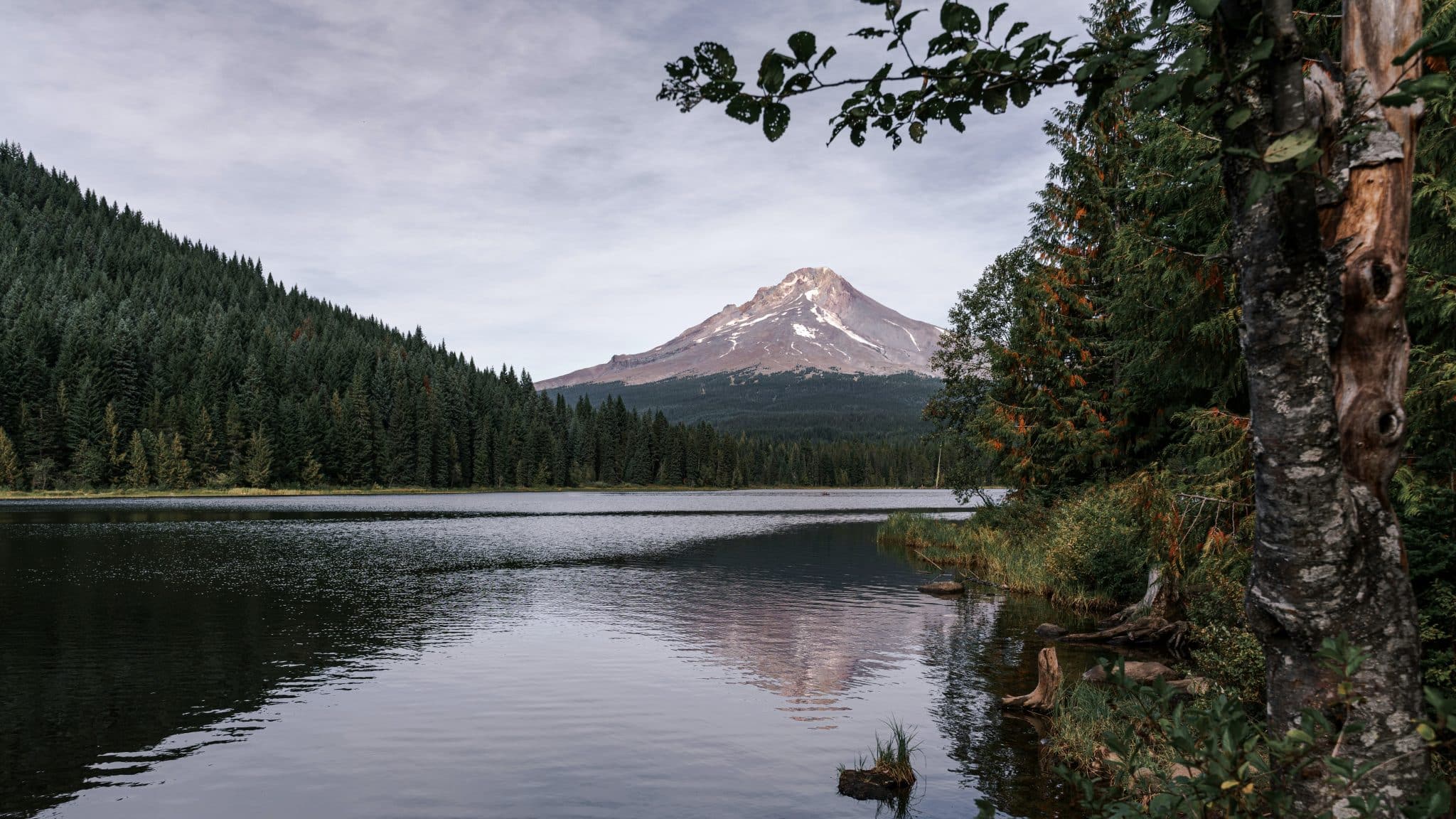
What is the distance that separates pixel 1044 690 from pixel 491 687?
12.6 meters

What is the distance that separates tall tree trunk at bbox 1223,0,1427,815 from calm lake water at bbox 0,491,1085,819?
30.2 ft

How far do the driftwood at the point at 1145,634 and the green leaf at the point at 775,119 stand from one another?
2257 cm

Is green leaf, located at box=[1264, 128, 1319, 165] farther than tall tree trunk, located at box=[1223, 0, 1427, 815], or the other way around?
tall tree trunk, located at box=[1223, 0, 1427, 815]

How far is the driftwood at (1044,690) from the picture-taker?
1705cm

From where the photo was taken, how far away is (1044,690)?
17297 millimetres

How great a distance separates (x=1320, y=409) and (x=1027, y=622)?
25.5 meters

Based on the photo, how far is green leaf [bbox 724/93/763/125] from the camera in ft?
13.3

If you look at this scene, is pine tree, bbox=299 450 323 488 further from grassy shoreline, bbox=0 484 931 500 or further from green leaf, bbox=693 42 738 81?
green leaf, bbox=693 42 738 81

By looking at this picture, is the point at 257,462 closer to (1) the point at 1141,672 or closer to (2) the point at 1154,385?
(2) the point at 1154,385

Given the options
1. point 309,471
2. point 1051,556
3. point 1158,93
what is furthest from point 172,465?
point 1158,93

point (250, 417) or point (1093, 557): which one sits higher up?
point (250, 417)

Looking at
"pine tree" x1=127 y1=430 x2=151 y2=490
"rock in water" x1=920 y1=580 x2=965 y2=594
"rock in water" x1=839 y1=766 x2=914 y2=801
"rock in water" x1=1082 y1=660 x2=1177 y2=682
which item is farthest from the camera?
"pine tree" x1=127 y1=430 x2=151 y2=490

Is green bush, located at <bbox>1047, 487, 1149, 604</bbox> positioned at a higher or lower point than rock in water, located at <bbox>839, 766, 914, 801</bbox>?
higher

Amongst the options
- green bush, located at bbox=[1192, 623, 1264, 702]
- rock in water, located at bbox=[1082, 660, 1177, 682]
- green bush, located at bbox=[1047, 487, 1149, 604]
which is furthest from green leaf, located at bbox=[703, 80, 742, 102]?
green bush, located at bbox=[1047, 487, 1149, 604]
